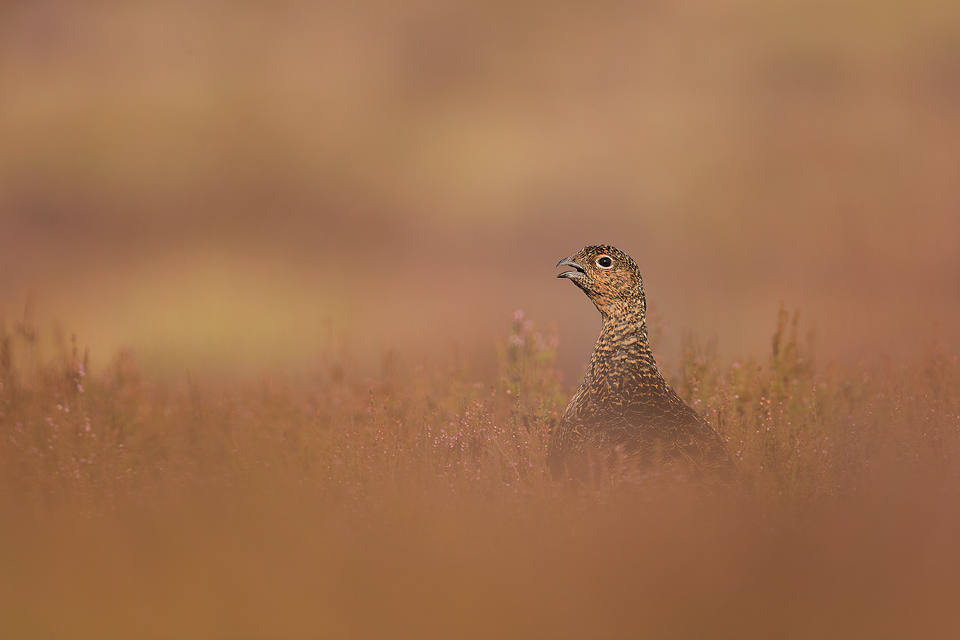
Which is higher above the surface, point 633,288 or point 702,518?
point 633,288

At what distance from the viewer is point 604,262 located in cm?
455

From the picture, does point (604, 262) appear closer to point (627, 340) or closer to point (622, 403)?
point (627, 340)

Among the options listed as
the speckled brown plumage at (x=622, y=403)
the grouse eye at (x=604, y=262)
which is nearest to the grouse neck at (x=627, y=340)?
the speckled brown plumage at (x=622, y=403)

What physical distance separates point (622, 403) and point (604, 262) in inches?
32.7

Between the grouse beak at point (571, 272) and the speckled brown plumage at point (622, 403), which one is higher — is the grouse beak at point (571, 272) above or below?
above

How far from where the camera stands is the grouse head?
455cm

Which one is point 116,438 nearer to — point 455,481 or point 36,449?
point 36,449

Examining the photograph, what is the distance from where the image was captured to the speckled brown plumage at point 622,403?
4.30 meters

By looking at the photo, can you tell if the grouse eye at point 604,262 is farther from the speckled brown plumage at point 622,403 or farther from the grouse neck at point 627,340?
the grouse neck at point 627,340

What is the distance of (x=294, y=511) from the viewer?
3.71 metres

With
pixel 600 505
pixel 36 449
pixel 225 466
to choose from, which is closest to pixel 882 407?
pixel 600 505

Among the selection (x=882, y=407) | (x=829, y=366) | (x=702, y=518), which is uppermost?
(x=829, y=366)

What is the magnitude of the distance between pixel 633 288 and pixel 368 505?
1984 mm

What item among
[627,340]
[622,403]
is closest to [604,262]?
[627,340]
